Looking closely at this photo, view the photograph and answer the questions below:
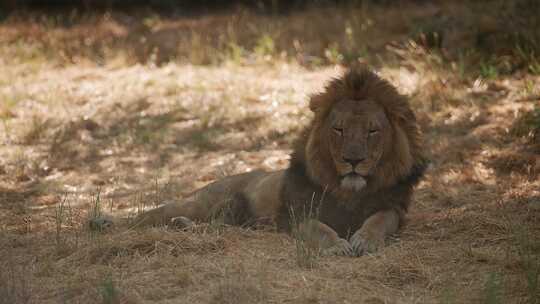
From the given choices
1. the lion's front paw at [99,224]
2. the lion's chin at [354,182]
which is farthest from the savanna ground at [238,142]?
the lion's chin at [354,182]

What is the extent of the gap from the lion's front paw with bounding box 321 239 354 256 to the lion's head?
38cm

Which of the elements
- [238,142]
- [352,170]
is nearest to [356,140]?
[352,170]

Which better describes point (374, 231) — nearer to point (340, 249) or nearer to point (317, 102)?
point (340, 249)

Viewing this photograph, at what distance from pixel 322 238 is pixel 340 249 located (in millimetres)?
165

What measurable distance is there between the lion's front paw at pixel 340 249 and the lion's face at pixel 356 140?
373mm

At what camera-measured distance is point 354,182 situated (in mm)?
4859

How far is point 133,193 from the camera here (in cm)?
674

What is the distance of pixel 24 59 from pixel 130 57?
1492 mm

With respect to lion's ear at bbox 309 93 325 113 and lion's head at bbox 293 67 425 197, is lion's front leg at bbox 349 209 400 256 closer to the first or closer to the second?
lion's head at bbox 293 67 425 197

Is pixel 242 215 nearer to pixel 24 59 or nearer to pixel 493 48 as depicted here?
pixel 493 48

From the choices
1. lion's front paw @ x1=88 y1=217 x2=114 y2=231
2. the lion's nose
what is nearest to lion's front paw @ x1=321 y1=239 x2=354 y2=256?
the lion's nose

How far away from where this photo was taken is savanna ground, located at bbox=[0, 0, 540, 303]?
4141 mm

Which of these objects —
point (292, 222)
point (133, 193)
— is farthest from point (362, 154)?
point (133, 193)

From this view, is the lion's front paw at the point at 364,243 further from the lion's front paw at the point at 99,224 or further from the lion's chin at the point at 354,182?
the lion's front paw at the point at 99,224
